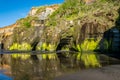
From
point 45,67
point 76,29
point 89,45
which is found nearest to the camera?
point 45,67

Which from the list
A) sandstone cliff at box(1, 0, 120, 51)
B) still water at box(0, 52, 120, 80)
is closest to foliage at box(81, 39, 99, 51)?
sandstone cliff at box(1, 0, 120, 51)

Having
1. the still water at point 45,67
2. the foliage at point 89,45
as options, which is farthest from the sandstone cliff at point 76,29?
the still water at point 45,67

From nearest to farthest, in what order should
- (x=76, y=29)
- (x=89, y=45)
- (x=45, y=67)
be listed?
(x=45, y=67) < (x=89, y=45) < (x=76, y=29)

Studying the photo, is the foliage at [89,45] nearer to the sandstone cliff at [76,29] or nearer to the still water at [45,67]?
the sandstone cliff at [76,29]

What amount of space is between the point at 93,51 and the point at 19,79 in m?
59.8

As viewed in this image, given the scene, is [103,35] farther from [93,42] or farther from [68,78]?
[68,78]

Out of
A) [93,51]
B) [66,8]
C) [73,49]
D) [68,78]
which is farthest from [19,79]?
[66,8]

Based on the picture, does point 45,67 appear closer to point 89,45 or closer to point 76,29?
point 89,45

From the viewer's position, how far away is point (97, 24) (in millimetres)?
89312

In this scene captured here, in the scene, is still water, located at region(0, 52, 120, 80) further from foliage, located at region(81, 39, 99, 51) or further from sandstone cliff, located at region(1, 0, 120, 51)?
foliage, located at region(81, 39, 99, 51)

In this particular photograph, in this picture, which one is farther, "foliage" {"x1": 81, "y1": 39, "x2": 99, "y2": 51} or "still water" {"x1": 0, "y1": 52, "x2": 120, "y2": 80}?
"foliage" {"x1": 81, "y1": 39, "x2": 99, "y2": 51}

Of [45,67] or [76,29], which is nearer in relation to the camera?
[45,67]

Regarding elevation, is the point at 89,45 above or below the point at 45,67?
above

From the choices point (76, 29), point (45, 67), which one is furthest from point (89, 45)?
point (45, 67)
